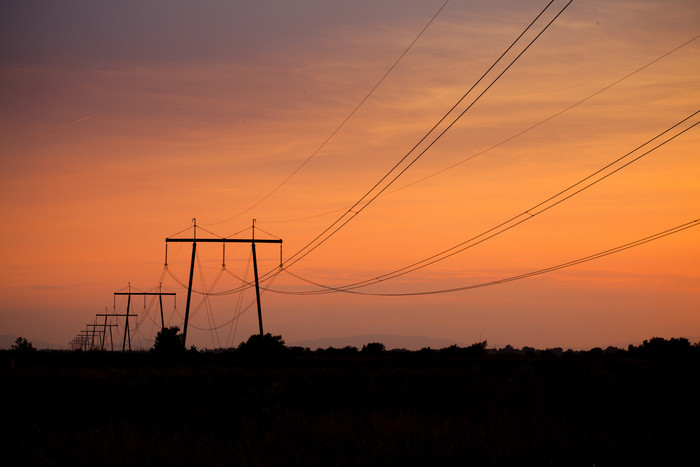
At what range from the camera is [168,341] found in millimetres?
67438

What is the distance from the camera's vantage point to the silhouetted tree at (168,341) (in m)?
66.4

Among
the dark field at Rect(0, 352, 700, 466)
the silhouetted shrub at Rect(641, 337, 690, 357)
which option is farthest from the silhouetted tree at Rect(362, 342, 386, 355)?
the dark field at Rect(0, 352, 700, 466)

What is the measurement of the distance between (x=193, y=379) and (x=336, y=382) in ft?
23.0

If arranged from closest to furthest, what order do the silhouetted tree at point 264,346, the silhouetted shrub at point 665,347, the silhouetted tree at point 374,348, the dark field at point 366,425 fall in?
1. the dark field at point 366,425
2. the silhouetted tree at point 264,346
3. the silhouetted shrub at point 665,347
4. the silhouetted tree at point 374,348

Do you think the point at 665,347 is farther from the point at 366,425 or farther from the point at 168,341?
the point at 366,425

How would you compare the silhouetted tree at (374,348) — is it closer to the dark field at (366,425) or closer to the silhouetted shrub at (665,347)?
the silhouetted shrub at (665,347)

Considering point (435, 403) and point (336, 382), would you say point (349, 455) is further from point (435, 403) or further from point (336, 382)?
point (336, 382)

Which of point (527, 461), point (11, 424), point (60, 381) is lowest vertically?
point (527, 461)

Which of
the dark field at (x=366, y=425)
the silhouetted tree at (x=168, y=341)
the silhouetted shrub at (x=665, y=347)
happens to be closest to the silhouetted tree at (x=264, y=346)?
the silhouetted tree at (x=168, y=341)

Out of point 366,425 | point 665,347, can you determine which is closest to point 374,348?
point 665,347

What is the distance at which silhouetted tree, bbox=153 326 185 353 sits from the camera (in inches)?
2613

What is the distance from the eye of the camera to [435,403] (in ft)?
83.7

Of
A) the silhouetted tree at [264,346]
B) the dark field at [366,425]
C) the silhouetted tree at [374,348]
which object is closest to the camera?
the dark field at [366,425]

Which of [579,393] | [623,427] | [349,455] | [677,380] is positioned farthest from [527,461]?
[677,380]
